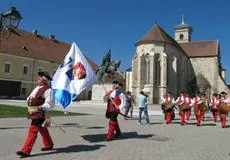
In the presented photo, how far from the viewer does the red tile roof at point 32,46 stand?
5294cm

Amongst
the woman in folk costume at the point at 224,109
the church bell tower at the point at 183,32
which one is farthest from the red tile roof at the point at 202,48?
the woman in folk costume at the point at 224,109

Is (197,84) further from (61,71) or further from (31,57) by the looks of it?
(61,71)

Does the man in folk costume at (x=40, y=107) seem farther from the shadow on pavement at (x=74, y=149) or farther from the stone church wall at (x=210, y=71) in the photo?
the stone church wall at (x=210, y=71)

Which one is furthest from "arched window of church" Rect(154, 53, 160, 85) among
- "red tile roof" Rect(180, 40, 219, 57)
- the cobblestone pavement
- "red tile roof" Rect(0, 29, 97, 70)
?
the cobblestone pavement

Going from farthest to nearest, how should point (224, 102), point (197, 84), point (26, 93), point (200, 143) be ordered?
point (197, 84), point (26, 93), point (224, 102), point (200, 143)

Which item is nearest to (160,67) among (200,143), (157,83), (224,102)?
(157,83)

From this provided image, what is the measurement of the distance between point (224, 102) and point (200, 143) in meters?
6.46

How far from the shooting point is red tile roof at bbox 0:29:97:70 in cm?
5294

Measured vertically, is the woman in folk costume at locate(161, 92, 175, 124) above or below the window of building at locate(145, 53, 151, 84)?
below

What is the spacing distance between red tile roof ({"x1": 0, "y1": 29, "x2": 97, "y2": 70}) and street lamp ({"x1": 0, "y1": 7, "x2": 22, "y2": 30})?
132ft

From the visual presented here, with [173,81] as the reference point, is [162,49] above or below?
above

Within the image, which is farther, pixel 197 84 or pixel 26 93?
pixel 197 84

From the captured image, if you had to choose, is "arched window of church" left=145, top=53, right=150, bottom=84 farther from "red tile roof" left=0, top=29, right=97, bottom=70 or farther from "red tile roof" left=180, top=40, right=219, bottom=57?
"red tile roof" left=180, top=40, right=219, bottom=57

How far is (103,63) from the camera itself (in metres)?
40.6
